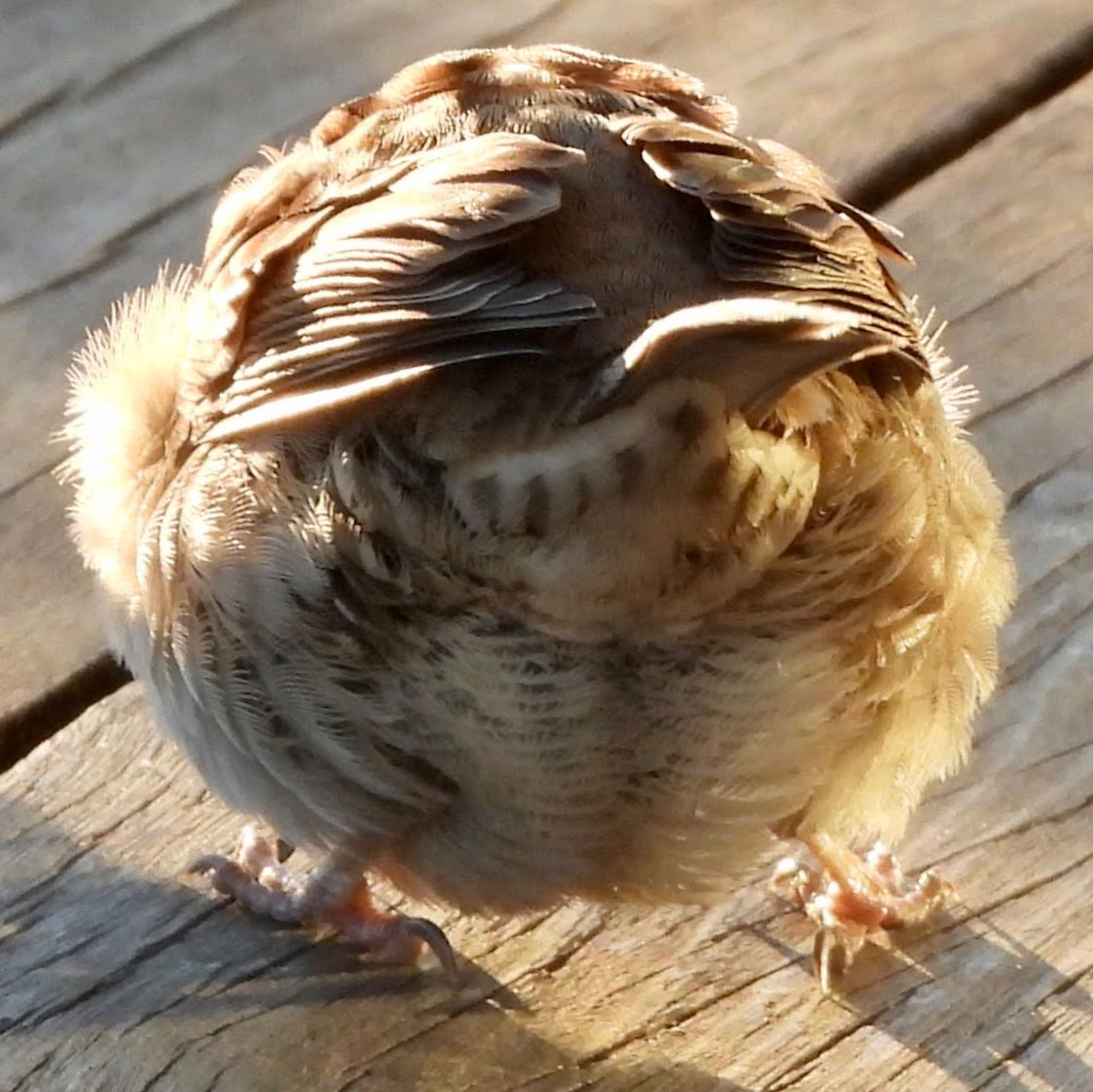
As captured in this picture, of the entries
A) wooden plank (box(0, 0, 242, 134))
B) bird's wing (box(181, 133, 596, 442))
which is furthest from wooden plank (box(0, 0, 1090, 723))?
bird's wing (box(181, 133, 596, 442))

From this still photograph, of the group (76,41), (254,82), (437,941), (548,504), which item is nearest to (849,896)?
(437,941)

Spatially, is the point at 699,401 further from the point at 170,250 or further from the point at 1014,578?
the point at 170,250

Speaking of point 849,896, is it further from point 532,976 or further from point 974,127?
point 974,127

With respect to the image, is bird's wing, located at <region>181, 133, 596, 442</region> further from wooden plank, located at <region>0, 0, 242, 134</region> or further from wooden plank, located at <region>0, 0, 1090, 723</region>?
wooden plank, located at <region>0, 0, 242, 134</region>

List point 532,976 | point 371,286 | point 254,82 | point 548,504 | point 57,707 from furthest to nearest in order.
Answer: point 254,82 → point 57,707 → point 532,976 → point 371,286 → point 548,504

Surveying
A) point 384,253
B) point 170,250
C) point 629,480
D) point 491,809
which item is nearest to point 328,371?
point 384,253

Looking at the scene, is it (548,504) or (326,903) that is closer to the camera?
(548,504)

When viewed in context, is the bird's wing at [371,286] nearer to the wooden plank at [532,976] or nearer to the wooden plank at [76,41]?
the wooden plank at [532,976]
